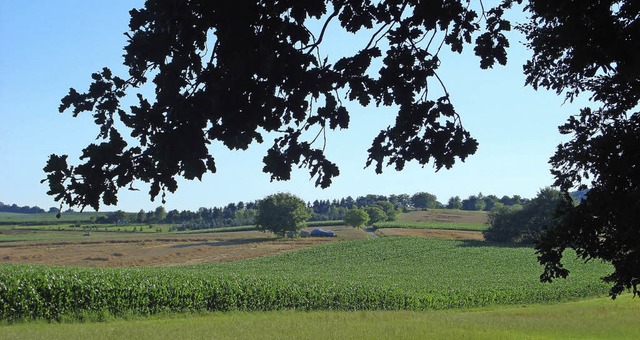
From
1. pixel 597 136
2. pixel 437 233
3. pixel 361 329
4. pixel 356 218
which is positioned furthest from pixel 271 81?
pixel 356 218

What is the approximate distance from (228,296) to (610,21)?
91.3 ft

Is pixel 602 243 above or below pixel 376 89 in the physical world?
below

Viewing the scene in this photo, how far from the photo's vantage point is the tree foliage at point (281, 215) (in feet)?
331

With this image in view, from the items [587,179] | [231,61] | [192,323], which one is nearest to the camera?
[231,61]

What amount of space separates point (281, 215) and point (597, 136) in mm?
90390

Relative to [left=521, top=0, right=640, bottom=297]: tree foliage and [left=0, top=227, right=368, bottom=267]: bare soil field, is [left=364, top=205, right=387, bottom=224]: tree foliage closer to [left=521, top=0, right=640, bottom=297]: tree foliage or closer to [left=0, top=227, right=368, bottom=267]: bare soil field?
[left=0, top=227, right=368, bottom=267]: bare soil field

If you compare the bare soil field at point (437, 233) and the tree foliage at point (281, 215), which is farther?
the tree foliage at point (281, 215)

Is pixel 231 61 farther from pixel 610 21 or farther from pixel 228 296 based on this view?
pixel 228 296

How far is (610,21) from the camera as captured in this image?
8555mm

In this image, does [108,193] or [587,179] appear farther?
[587,179]

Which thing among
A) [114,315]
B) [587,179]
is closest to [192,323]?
[114,315]

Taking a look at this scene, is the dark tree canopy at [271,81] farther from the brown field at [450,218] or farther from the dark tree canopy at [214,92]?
the brown field at [450,218]

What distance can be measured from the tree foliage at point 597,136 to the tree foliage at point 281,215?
3464 inches

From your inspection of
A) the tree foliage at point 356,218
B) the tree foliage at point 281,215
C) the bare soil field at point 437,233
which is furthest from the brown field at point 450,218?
the tree foliage at point 281,215
